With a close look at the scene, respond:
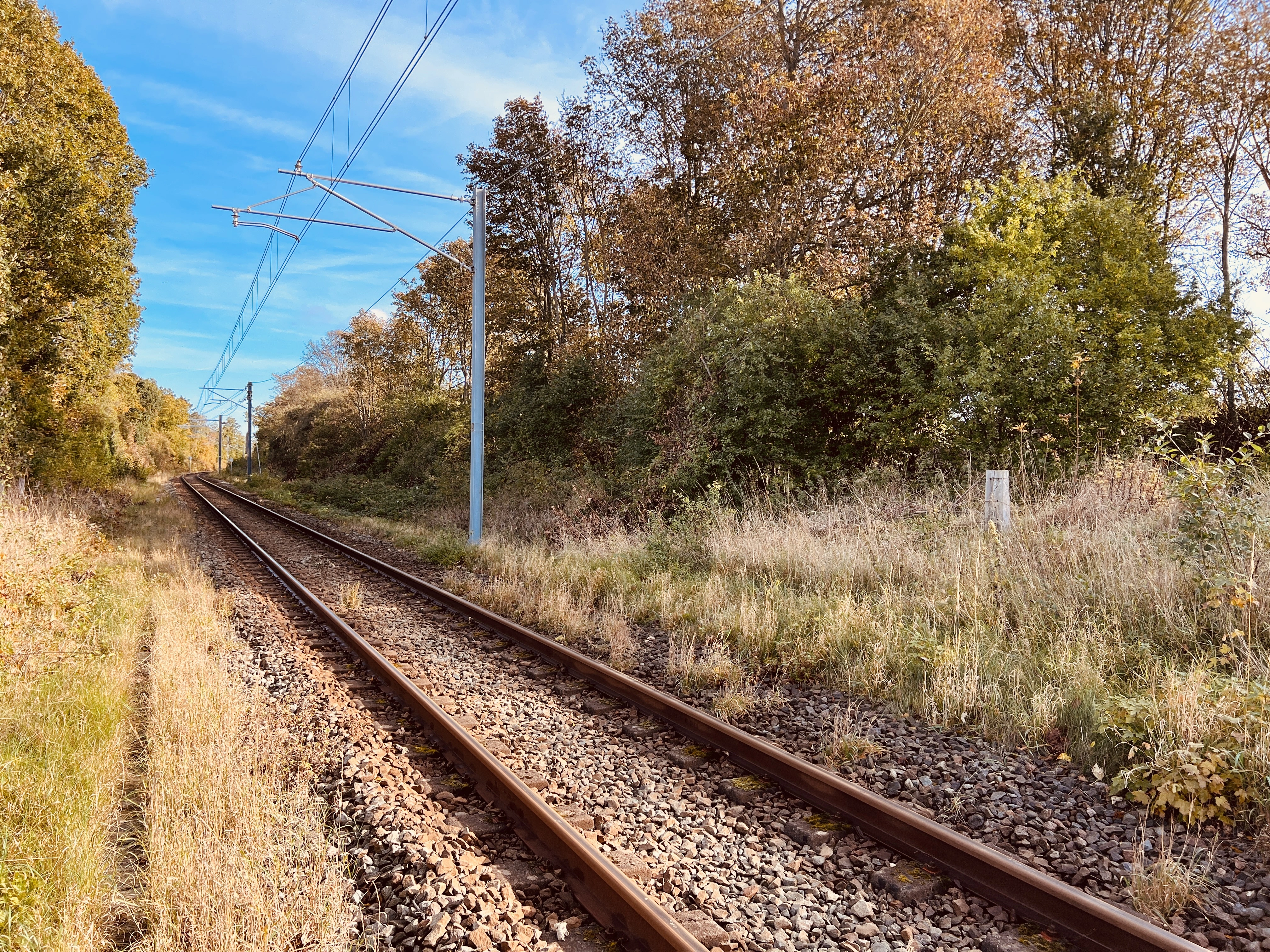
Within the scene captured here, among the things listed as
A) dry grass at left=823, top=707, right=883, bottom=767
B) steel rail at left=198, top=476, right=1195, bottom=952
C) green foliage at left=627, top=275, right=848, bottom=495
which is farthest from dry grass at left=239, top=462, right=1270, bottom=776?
green foliage at left=627, top=275, right=848, bottom=495

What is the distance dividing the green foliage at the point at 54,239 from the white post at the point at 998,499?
54.8 ft

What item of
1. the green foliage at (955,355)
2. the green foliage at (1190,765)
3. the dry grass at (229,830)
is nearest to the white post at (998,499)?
the green foliage at (955,355)

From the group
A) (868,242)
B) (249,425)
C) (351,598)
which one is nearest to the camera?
(351,598)

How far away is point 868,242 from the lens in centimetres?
1753

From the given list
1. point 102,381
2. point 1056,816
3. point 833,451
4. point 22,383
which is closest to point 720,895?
point 1056,816

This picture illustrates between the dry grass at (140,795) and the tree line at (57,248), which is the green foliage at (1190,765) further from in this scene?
the tree line at (57,248)

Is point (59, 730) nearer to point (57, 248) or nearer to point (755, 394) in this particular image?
point (755, 394)

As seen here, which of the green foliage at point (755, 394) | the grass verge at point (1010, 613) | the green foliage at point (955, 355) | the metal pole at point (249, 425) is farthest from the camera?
the metal pole at point (249, 425)

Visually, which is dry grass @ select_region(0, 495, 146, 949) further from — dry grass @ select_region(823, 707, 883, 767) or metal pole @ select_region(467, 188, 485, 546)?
metal pole @ select_region(467, 188, 485, 546)

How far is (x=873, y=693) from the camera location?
5.51 metres

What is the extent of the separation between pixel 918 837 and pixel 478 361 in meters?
12.2

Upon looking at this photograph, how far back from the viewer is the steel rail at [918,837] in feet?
9.09

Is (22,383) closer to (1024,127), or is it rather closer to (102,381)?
(102,381)

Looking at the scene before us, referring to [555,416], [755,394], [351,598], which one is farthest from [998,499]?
[555,416]
